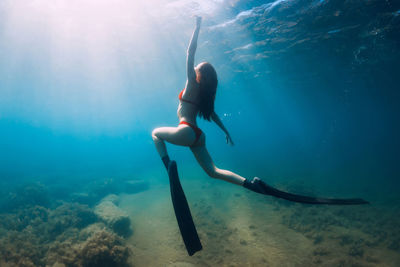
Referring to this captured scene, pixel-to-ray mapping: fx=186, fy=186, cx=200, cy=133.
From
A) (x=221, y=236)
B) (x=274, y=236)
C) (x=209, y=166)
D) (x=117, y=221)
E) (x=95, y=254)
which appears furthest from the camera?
(x=117, y=221)

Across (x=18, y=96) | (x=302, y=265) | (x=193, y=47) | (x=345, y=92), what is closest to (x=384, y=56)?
(x=345, y=92)

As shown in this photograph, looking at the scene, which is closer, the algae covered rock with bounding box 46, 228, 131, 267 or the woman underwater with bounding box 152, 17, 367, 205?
the woman underwater with bounding box 152, 17, 367, 205

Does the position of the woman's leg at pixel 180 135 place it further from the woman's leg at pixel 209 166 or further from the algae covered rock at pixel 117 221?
the algae covered rock at pixel 117 221

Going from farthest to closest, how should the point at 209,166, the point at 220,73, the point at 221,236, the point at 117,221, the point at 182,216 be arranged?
the point at 220,73 → the point at 117,221 → the point at 221,236 → the point at 209,166 → the point at 182,216

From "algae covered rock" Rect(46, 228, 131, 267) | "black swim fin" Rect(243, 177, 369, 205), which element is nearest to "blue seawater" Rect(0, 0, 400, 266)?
"algae covered rock" Rect(46, 228, 131, 267)

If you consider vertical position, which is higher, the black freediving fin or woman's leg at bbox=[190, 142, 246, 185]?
woman's leg at bbox=[190, 142, 246, 185]

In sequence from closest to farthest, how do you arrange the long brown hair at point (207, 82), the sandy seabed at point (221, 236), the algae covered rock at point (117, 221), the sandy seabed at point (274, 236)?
the long brown hair at point (207, 82), the sandy seabed at point (221, 236), the sandy seabed at point (274, 236), the algae covered rock at point (117, 221)

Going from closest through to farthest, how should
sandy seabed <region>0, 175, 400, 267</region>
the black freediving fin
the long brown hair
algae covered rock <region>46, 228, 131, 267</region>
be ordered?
the black freediving fin < the long brown hair < algae covered rock <region>46, 228, 131, 267</region> < sandy seabed <region>0, 175, 400, 267</region>

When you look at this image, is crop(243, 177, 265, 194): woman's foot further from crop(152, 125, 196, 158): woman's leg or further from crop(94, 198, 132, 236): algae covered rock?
crop(94, 198, 132, 236): algae covered rock

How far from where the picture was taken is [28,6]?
1402 cm

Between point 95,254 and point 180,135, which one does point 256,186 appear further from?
point 95,254

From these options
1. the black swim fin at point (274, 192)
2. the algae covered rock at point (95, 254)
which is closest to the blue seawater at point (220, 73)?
the algae covered rock at point (95, 254)

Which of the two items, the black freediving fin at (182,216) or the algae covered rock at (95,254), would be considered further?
the algae covered rock at (95,254)

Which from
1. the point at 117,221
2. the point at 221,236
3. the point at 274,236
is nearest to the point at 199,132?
the point at 221,236
